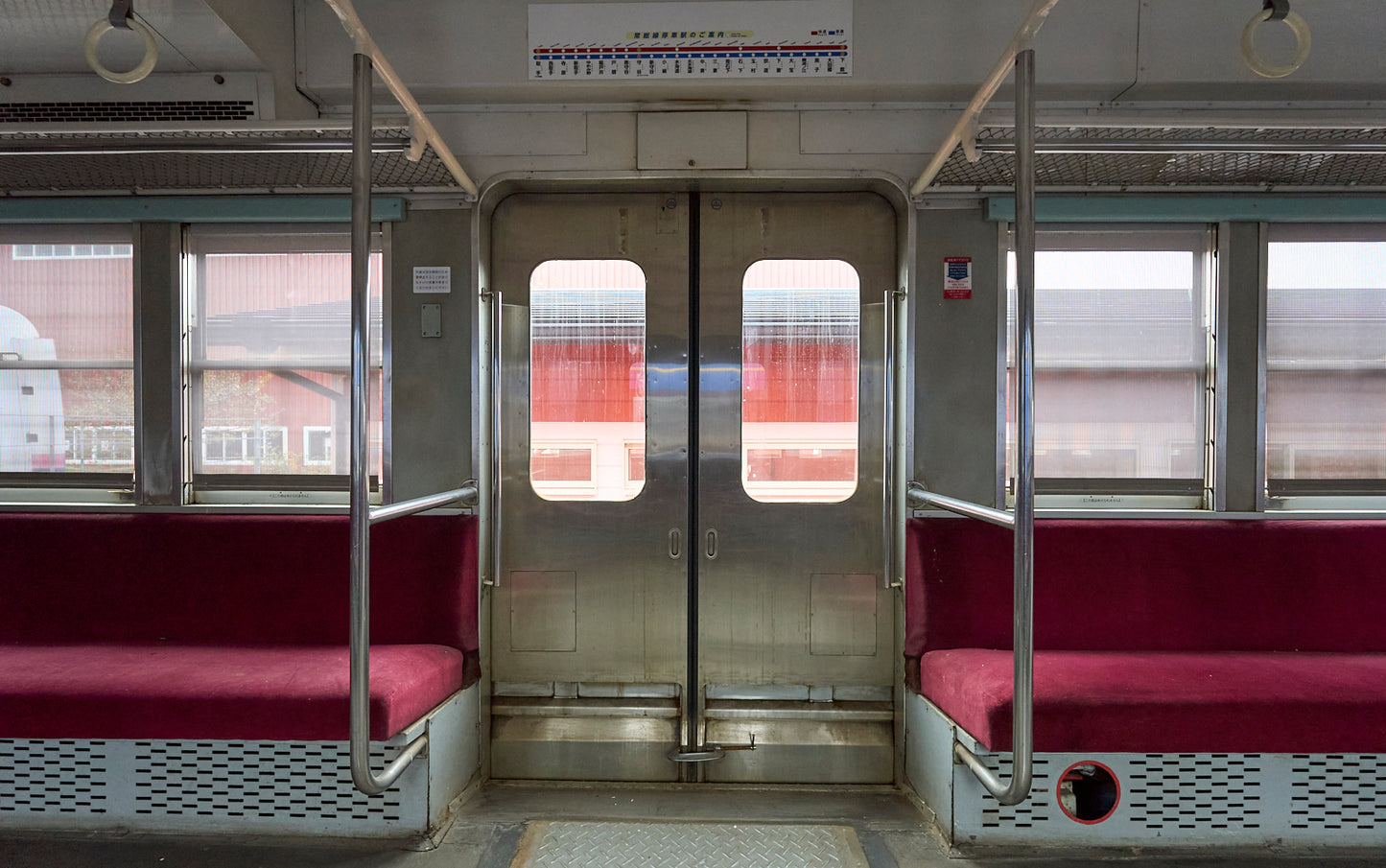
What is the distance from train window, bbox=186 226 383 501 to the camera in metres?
3.46

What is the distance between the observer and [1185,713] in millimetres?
2523

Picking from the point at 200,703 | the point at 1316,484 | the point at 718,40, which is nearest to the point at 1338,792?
the point at 1316,484

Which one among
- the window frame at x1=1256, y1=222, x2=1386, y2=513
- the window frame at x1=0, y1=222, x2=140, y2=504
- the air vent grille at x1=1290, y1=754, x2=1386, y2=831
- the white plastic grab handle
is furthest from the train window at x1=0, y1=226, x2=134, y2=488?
the window frame at x1=1256, y1=222, x2=1386, y2=513

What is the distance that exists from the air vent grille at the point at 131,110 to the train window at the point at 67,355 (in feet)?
1.79

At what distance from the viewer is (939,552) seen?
3148 millimetres

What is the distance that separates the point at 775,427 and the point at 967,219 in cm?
126

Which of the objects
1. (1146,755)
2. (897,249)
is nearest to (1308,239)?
(897,249)

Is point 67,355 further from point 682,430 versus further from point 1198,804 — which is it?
point 1198,804

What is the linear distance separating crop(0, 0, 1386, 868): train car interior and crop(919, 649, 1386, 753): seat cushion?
3 cm

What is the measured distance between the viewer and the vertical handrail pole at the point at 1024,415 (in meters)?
1.92

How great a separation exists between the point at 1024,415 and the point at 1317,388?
2442 mm

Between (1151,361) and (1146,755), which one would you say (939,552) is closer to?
(1146,755)

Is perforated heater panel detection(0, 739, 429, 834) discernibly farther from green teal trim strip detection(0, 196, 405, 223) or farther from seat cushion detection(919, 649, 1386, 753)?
green teal trim strip detection(0, 196, 405, 223)

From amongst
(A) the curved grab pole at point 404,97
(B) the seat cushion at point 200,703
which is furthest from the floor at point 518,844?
(A) the curved grab pole at point 404,97
